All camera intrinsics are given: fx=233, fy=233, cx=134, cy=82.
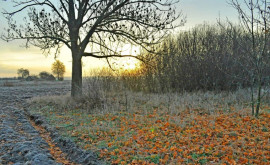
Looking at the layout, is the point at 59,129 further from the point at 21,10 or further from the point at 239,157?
the point at 21,10

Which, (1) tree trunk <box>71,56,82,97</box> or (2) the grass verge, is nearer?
(2) the grass verge

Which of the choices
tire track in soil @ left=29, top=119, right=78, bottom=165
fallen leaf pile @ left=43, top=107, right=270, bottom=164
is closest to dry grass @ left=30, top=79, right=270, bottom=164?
fallen leaf pile @ left=43, top=107, right=270, bottom=164

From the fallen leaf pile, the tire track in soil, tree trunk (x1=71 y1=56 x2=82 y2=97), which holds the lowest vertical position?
the tire track in soil

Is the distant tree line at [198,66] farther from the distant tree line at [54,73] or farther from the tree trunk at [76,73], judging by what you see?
the distant tree line at [54,73]

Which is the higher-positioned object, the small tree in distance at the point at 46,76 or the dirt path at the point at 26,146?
the small tree in distance at the point at 46,76

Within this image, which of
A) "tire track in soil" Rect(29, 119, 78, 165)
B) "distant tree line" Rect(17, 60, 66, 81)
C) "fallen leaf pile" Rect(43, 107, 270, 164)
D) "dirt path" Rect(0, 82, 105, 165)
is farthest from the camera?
"distant tree line" Rect(17, 60, 66, 81)

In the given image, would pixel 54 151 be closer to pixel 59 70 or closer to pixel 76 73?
pixel 76 73

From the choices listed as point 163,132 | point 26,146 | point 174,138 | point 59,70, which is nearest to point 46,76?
point 59,70

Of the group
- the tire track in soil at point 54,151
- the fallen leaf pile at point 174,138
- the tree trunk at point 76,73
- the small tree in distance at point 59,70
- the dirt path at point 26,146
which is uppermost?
the small tree in distance at point 59,70

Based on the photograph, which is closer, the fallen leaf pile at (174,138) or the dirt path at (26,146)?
the fallen leaf pile at (174,138)

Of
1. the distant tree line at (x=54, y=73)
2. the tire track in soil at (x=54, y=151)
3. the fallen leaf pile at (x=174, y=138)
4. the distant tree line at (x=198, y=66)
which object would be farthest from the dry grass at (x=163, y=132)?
the distant tree line at (x=54, y=73)

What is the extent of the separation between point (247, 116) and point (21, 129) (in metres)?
8.38

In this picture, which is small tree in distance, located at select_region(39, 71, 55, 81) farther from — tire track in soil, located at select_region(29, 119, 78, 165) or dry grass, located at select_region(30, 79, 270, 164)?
tire track in soil, located at select_region(29, 119, 78, 165)

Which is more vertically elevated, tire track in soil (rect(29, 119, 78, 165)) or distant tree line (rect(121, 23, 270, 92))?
distant tree line (rect(121, 23, 270, 92))
